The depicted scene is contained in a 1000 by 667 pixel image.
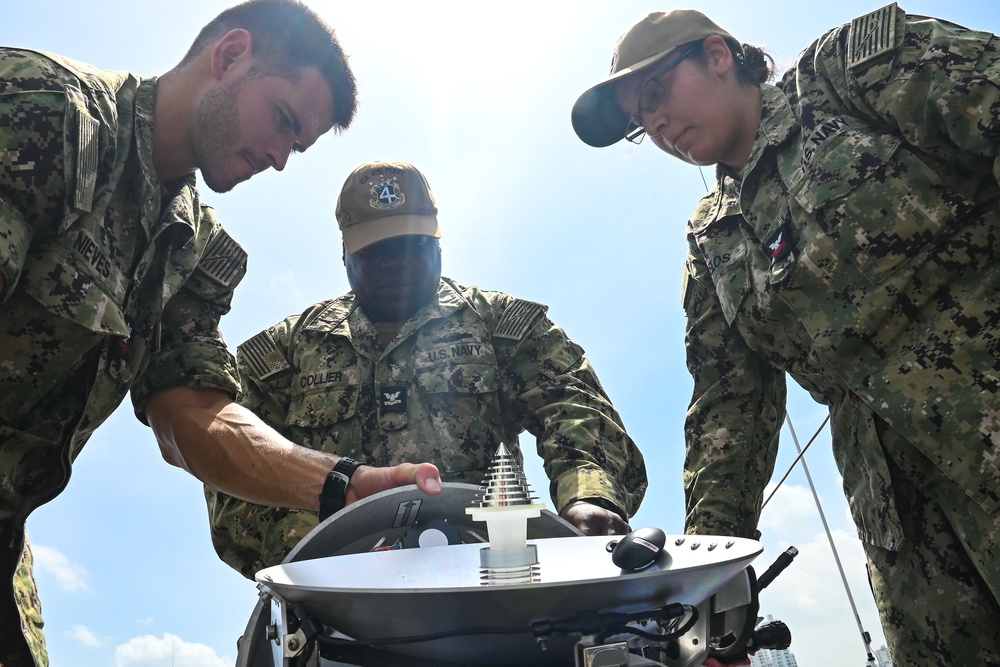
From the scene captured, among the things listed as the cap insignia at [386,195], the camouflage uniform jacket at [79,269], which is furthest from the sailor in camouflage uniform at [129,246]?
the cap insignia at [386,195]

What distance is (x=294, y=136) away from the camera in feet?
8.21

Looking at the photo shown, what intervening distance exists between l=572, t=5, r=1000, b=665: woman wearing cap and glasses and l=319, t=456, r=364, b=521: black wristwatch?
1.14 m

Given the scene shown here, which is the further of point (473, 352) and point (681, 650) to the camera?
point (473, 352)

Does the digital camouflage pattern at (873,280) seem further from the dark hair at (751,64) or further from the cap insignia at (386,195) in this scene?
the cap insignia at (386,195)

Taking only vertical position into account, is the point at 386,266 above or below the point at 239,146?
above

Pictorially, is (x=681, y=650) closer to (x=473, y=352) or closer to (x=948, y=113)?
(x=948, y=113)

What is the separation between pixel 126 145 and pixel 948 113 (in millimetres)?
2187

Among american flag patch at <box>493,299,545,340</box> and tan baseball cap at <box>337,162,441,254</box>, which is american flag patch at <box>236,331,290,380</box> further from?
american flag patch at <box>493,299,545,340</box>

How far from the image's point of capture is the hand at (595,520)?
1.91 meters

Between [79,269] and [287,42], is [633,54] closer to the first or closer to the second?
[287,42]

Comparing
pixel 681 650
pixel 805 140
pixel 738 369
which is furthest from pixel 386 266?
pixel 681 650

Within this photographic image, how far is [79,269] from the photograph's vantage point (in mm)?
1819

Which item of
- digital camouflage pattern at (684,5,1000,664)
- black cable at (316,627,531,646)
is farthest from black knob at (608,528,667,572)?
digital camouflage pattern at (684,5,1000,664)

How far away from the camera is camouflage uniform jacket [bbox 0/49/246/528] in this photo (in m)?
1.65
